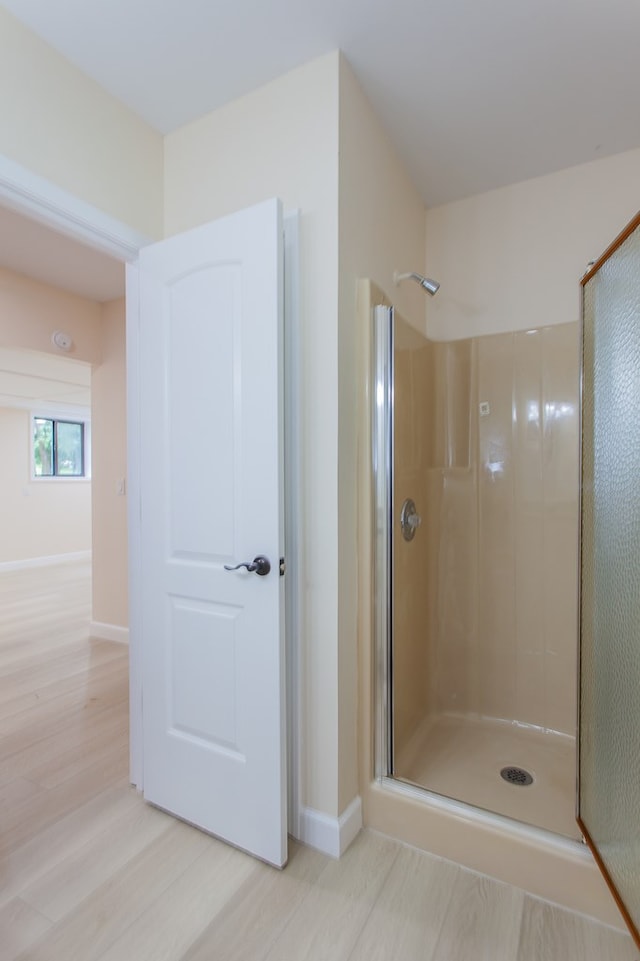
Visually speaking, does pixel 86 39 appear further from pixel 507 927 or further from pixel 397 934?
pixel 507 927

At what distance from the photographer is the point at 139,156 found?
5.96ft

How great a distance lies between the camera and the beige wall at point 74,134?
1409mm

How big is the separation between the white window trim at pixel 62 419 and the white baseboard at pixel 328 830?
6499mm

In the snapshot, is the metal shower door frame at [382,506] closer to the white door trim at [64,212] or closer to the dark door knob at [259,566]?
the dark door knob at [259,566]

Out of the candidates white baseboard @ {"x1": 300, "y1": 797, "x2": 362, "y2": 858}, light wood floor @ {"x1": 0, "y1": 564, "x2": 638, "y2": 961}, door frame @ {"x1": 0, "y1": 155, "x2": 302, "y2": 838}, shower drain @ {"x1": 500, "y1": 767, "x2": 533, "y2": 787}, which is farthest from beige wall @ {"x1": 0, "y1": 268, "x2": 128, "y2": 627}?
shower drain @ {"x1": 500, "y1": 767, "x2": 533, "y2": 787}

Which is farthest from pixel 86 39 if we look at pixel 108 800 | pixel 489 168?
pixel 108 800

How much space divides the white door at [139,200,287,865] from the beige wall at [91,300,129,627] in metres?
1.97

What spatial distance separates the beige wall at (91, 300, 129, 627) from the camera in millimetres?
3578

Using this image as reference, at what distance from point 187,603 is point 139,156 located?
Answer: 5.50ft

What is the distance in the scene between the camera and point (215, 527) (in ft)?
5.21

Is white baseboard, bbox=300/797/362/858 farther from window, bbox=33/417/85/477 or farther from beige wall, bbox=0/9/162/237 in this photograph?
window, bbox=33/417/85/477

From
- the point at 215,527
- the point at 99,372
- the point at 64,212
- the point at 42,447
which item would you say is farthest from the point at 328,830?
the point at 42,447

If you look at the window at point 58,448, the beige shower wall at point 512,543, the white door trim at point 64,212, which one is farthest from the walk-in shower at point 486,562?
the window at point 58,448

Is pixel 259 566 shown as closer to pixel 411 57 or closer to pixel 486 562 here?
pixel 486 562
